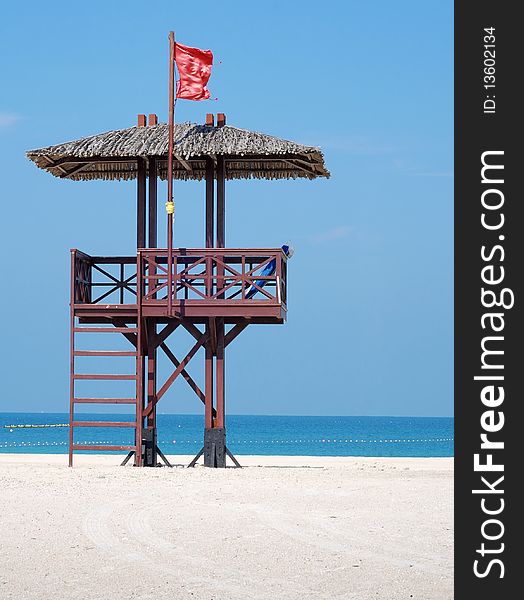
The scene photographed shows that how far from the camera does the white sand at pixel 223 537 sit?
30.3 ft

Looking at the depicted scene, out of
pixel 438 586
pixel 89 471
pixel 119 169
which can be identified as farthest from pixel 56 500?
pixel 119 169

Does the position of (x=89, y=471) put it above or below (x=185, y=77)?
below

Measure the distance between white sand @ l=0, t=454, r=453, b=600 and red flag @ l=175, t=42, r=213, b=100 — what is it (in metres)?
6.29

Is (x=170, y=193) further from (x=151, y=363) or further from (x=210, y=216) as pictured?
(x=151, y=363)

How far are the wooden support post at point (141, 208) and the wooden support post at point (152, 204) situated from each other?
0.20 m

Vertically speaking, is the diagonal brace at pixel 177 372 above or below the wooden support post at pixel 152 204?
below

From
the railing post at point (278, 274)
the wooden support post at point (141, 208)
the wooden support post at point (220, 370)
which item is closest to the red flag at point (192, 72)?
the wooden support post at point (141, 208)

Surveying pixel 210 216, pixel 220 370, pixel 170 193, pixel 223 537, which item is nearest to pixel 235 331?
pixel 220 370

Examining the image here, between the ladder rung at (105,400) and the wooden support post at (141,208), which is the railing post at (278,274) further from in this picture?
the ladder rung at (105,400)

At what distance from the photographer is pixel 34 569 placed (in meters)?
9.91

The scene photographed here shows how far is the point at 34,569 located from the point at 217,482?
23.4 ft

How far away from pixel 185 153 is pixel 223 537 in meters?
9.24

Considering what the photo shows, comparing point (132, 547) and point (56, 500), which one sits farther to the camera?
point (56, 500)

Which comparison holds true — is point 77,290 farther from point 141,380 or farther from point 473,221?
point 473,221
